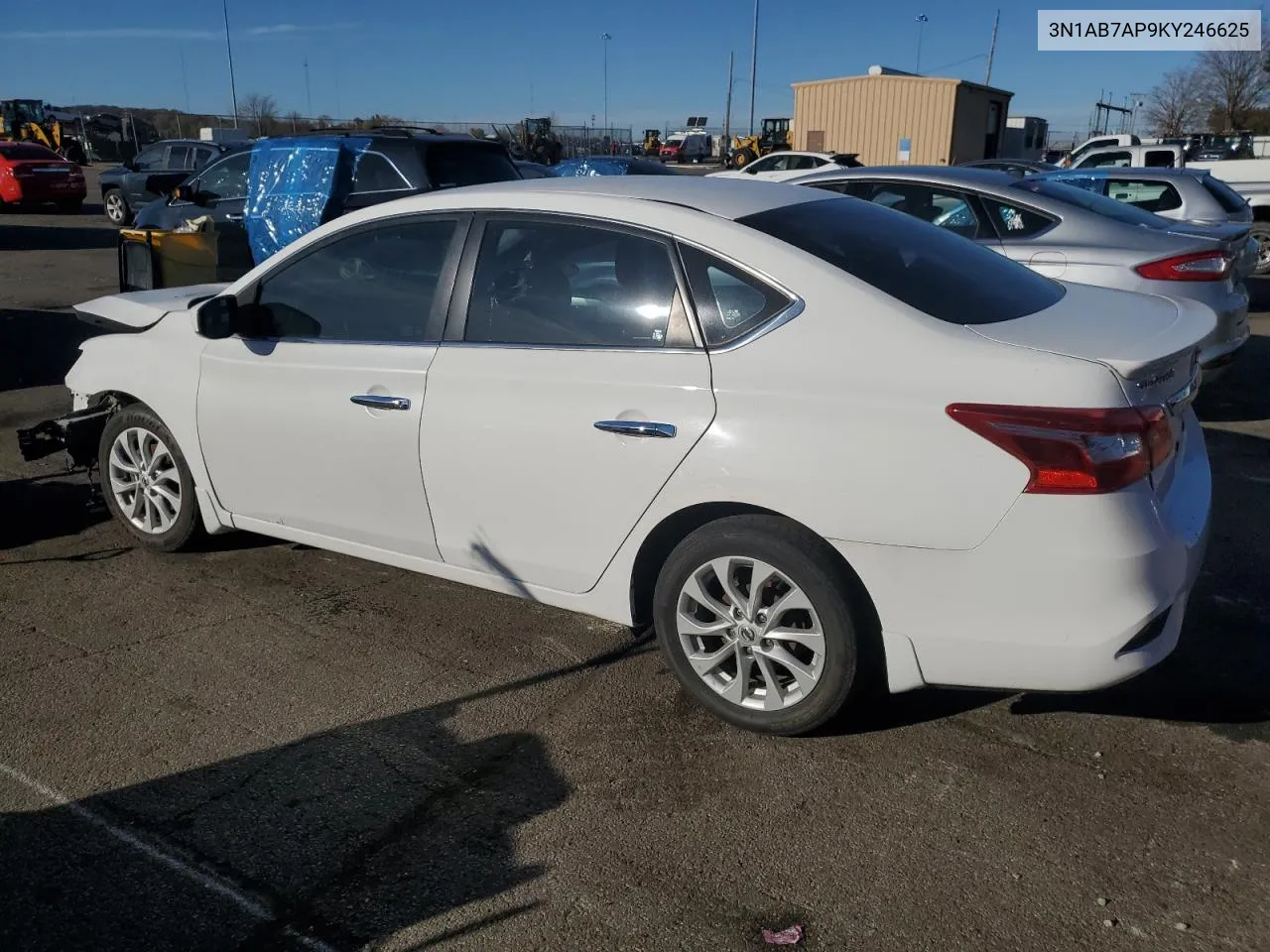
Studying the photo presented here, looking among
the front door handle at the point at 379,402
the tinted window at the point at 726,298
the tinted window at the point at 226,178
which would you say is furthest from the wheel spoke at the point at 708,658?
the tinted window at the point at 226,178

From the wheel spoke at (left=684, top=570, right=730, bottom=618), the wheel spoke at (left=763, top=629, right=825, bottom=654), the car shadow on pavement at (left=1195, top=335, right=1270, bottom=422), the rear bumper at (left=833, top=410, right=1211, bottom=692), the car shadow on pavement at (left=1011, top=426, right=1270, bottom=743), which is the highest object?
the rear bumper at (left=833, top=410, right=1211, bottom=692)

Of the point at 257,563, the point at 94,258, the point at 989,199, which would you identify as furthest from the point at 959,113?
the point at 257,563

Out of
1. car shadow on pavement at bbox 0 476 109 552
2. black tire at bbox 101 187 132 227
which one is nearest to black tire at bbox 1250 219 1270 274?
car shadow on pavement at bbox 0 476 109 552

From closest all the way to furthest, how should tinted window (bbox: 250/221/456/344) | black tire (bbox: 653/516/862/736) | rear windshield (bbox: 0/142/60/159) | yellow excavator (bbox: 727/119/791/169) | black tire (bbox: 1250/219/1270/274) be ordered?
black tire (bbox: 653/516/862/736) → tinted window (bbox: 250/221/456/344) → black tire (bbox: 1250/219/1270/274) → rear windshield (bbox: 0/142/60/159) → yellow excavator (bbox: 727/119/791/169)

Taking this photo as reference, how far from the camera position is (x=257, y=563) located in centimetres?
496

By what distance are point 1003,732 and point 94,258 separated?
16.9m

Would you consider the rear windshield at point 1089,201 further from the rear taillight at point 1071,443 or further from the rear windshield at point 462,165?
the rear taillight at point 1071,443

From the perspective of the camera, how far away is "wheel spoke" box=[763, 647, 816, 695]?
3.29 m

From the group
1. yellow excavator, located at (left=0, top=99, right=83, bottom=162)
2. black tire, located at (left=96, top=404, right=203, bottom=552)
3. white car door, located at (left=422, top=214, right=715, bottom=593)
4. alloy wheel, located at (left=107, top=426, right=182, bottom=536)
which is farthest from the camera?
yellow excavator, located at (left=0, top=99, right=83, bottom=162)

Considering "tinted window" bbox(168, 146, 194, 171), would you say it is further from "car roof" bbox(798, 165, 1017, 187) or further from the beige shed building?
the beige shed building

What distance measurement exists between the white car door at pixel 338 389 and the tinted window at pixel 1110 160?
17.0 m

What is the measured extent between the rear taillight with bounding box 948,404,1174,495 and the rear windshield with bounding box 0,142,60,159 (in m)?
27.2

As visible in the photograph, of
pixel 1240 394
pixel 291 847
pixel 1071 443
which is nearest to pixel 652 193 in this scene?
pixel 1071 443

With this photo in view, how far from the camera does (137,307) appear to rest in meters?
5.12
